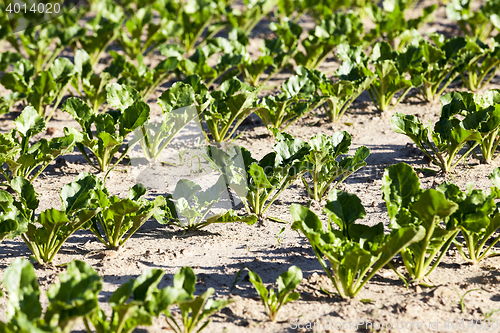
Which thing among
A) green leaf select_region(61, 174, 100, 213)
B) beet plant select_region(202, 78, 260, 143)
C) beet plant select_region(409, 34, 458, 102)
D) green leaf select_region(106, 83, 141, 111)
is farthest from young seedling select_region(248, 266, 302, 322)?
beet plant select_region(409, 34, 458, 102)

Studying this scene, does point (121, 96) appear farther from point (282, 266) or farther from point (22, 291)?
point (22, 291)

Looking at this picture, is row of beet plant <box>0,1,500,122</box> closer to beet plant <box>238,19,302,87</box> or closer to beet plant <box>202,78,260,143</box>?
beet plant <box>238,19,302,87</box>

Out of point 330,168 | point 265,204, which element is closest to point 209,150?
point 265,204

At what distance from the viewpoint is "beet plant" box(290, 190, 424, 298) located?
249 cm

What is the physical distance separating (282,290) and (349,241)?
0.46 metres

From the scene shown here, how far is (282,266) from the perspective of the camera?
3062 millimetres

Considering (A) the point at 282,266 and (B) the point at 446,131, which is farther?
(B) the point at 446,131

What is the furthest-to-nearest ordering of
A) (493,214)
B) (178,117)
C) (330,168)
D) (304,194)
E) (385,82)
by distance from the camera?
(385,82) < (178,117) < (304,194) < (330,168) < (493,214)

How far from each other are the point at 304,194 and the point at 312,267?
35.9 inches

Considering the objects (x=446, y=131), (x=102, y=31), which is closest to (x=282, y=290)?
(x=446, y=131)

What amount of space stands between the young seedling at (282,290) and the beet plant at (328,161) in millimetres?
1037

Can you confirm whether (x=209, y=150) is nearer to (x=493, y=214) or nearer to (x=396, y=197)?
(x=396, y=197)

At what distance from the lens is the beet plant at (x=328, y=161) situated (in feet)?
11.4

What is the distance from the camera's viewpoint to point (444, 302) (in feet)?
8.78
